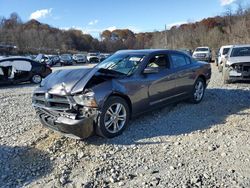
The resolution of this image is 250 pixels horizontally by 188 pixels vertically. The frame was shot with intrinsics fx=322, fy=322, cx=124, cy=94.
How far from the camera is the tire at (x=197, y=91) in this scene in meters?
8.52

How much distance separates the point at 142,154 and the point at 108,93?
50.5 inches

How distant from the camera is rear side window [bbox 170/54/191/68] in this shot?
7.82 meters

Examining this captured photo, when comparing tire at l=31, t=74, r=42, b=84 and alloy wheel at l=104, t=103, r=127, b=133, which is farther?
tire at l=31, t=74, r=42, b=84

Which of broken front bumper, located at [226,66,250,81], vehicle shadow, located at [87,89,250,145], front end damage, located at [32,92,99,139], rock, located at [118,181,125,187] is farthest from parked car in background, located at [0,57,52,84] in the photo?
rock, located at [118,181,125,187]

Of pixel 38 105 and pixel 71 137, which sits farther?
pixel 38 105

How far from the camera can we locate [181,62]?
26.7ft

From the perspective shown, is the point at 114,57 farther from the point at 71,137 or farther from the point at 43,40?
the point at 43,40

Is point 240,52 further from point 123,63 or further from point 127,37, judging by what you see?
point 127,37

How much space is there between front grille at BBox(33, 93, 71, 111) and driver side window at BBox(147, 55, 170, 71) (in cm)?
216

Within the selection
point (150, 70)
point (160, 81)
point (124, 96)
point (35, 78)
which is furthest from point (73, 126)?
point (35, 78)

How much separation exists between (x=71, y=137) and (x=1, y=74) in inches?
442

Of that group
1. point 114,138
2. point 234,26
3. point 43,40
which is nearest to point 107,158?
point 114,138

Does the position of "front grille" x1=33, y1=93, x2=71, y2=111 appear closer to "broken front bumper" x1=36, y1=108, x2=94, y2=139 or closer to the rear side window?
"broken front bumper" x1=36, y1=108, x2=94, y2=139

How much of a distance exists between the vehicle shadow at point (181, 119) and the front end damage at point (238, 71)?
2.35 metres
